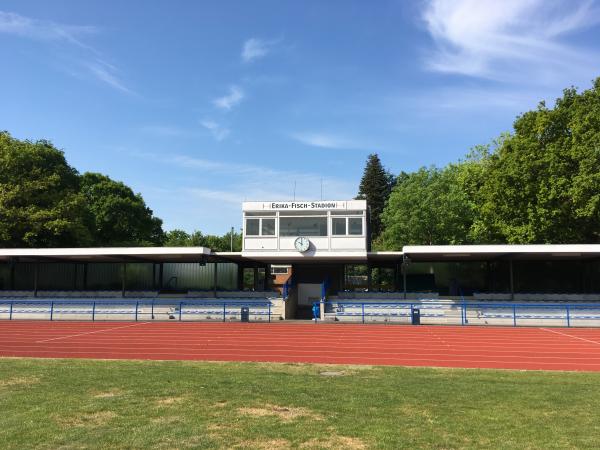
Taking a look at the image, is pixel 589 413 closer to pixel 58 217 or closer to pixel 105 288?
pixel 105 288

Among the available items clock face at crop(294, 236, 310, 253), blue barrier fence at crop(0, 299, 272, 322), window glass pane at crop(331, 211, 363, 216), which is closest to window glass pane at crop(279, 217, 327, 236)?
clock face at crop(294, 236, 310, 253)

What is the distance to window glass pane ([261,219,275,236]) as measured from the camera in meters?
31.8

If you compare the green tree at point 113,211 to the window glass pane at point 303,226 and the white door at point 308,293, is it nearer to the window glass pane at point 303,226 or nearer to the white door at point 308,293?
the white door at point 308,293

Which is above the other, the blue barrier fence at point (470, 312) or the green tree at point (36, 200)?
the green tree at point (36, 200)

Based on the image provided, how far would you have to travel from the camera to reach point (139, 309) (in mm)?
31078

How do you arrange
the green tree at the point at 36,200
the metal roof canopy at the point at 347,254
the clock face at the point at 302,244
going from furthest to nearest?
the green tree at the point at 36,200, the clock face at the point at 302,244, the metal roof canopy at the point at 347,254

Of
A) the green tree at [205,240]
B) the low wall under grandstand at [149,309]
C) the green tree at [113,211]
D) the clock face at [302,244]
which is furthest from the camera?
the green tree at [205,240]

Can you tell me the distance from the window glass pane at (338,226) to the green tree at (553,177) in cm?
1311

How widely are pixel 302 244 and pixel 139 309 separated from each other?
35.8ft

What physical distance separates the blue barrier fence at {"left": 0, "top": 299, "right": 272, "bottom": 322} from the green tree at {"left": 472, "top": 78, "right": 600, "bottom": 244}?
1937 cm

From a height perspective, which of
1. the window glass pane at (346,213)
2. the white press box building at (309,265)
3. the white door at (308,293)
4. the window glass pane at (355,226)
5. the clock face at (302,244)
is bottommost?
the white door at (308,293)

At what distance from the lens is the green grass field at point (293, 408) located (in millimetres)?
6527

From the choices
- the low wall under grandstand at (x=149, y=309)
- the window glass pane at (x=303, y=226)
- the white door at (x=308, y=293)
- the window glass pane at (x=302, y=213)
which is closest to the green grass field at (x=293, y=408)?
the low wall under grandstand at (x=149, y=309)

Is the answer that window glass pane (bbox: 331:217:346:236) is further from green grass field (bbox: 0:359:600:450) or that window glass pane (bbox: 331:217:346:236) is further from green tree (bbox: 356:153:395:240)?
green tree (bbox: 356:153:395:240)
